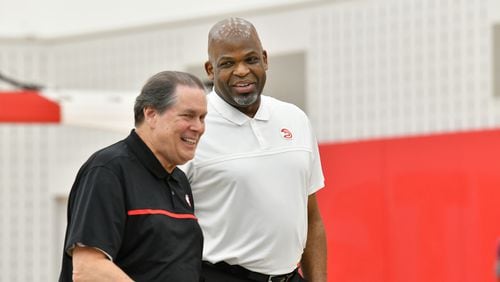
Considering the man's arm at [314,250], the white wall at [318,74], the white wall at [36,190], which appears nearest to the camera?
the man's arm at [314,250]

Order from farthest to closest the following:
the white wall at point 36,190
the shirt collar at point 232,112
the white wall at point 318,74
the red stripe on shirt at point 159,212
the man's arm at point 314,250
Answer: the white wall at point 36,190
the white wall at point 318,74
the man's arm at point 314,250
the shirt collar at point 232,112
the red stripe on shirt at point 159,212

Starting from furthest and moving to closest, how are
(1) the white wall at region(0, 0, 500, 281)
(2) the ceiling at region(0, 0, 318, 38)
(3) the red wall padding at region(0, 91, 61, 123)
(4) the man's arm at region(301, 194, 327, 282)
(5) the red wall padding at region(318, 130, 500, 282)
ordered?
1. (2) the ceiling at region(0, 0, 318, 38)
2. (3) the red wall padding at region(0, 91, 61, 123)
3. (1) the white wall at region(0, 0, 500, 281)
4. (5) the red wall padding at region(318, 130, 500, 282)
5. (4) the man's arm at region(301, 194, 327, 282)

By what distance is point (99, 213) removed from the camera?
8.87ft

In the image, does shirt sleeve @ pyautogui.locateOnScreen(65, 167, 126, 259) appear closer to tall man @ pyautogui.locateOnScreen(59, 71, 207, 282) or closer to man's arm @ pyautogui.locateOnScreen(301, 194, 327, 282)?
tall man @ pyautogui.locateOnScreen(59, 71, 207, 282)

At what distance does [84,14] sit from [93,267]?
333 inches

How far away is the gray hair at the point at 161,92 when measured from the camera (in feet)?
9.25

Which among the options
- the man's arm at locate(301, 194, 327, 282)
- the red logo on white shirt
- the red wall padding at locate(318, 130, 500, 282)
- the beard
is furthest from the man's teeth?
the red wall padding at locate(318, 130, 500, 282)

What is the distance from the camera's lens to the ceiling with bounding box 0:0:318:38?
10.2 meters

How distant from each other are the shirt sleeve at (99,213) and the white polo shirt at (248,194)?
50cm

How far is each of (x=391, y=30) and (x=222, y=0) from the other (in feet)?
6.22

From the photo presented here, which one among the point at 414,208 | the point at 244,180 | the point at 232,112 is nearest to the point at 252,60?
the point at 232,112

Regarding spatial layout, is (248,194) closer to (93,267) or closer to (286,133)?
(286,133)

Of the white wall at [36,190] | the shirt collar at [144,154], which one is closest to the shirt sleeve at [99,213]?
the shirt collar at [144,154]

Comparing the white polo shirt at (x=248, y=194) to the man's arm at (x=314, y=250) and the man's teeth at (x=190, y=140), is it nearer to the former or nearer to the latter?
the man's arm at (x=314, y=250)
